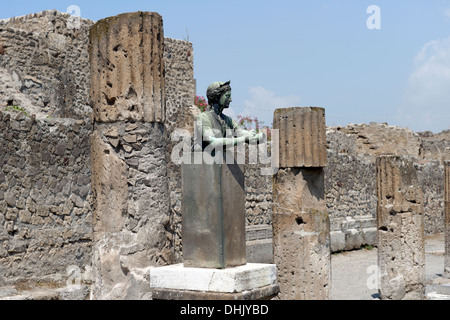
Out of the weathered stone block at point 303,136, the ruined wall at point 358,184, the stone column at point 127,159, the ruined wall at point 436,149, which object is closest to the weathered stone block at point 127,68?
the stone column at point 127,159

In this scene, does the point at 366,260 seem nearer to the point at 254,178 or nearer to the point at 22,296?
the point at 254,178

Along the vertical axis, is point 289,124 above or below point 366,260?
above

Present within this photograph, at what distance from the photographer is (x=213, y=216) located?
555 centimetres

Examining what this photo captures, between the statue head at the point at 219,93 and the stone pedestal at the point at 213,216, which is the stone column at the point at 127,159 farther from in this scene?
the statue head at the point at 219,93

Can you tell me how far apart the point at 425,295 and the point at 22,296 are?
5.61 meters

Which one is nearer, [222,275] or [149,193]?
[222,275]

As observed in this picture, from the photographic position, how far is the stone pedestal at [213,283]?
5.25 m

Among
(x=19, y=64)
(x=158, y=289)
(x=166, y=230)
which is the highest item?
(x=19, y=64)

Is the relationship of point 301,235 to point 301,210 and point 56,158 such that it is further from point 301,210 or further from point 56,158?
point 56,158

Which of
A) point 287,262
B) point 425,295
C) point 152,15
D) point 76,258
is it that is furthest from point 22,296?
point 425,295

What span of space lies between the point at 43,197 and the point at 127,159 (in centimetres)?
323

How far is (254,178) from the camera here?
13203 millimetres

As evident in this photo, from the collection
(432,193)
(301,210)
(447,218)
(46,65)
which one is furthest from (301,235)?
(432,193)

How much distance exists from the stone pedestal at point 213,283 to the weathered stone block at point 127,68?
133 cm
